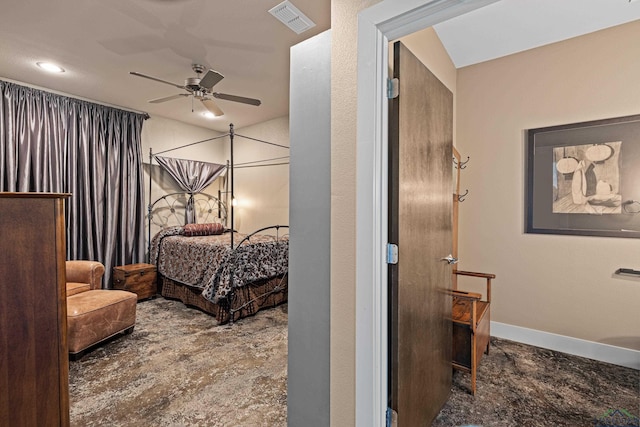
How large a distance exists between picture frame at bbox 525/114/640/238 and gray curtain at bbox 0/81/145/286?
506 centimetres

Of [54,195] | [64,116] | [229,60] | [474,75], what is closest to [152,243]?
[64,116]

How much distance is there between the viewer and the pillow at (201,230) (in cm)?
466

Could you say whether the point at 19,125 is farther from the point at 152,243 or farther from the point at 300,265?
the point at 300,265

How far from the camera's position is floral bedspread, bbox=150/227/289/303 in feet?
11.2

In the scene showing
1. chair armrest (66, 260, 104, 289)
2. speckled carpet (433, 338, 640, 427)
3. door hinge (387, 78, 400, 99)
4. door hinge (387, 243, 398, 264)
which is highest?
door hinge (387, 78, 400, 99)

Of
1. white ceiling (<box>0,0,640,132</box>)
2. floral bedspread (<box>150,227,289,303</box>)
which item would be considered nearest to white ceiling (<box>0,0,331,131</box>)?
white ceiling (<box>0,0,640,132</box>)

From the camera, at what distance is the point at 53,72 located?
→ 333cm

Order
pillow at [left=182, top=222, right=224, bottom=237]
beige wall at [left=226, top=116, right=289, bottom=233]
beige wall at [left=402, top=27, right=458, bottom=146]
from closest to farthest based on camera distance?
beige wall at [left=402, top=27, right=458, bottom=146] < pillow at [left=182, top=222, right=224, bottom=237] < beige wall at [left=226, top=116, right=289, bottom=233]

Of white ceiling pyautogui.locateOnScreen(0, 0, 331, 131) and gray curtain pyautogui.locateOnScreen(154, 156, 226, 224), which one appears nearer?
white ceiling pyautogui.locateOnScreen(0, 0, 331, 131)

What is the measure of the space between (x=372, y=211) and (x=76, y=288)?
333 centimetres

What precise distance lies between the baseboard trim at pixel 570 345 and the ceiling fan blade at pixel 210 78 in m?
3.53

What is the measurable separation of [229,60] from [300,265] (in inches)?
96.7

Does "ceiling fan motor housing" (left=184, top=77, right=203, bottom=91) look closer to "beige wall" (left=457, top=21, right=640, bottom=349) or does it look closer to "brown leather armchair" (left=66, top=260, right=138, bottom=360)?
"brown leather armchair" (left=66, top=260, right=138, bottom=360)

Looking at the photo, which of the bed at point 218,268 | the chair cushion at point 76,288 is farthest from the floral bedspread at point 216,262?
the chair cushion at point 76,288
